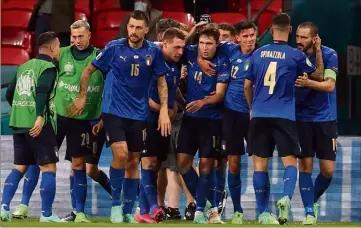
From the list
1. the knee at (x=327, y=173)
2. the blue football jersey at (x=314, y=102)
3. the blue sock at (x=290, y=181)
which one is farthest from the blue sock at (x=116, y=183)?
the knee at (x=327, y=173)

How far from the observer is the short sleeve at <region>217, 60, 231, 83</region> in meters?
13.6

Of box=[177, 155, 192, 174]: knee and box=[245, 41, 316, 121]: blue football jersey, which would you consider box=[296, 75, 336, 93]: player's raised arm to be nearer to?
box=[245, 41, 316, 121]: blue football jersey

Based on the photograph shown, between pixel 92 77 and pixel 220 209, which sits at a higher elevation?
pixel 92 77

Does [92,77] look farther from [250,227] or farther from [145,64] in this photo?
[250,227]

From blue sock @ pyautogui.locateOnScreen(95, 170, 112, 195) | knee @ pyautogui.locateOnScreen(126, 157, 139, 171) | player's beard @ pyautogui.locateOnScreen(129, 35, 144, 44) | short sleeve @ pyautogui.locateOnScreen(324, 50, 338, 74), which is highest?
player's beard @ pyautogui.locateOnScreen(129, 35, 144, 44)

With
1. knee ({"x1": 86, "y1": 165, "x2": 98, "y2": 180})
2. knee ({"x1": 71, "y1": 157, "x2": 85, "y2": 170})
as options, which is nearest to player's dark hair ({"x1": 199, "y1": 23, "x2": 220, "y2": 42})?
knee ({"x1": 71, "y1": 157, "x2": 85, "y2": 170})

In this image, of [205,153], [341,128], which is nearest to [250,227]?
[205,153]

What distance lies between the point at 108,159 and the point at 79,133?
1.40 meters

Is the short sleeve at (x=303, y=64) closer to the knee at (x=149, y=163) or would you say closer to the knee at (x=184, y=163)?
the knee at (x=184, y=163)

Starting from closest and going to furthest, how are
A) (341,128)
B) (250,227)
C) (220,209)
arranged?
1. (250,227)
2. (220,209)
3. (341,128)

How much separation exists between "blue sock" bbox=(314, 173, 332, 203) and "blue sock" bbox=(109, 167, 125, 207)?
84.3 inches

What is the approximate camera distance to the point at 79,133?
1370 cm

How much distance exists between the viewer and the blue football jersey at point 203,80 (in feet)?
44.7

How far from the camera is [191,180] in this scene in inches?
552
